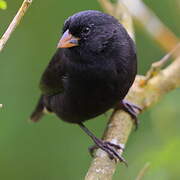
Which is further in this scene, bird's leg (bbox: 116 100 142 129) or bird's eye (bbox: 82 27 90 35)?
bird's leg (bbox: 116 100 142 129)

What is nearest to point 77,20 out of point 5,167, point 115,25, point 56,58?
point 115,25

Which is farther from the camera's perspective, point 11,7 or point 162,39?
point 11,7

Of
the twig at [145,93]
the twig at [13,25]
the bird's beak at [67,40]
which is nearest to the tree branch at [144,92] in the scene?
the twig at [145,93]

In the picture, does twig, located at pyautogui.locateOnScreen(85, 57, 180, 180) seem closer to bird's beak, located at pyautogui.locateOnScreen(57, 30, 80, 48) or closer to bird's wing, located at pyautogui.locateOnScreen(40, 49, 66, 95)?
bird's wing, located at pyautogui.locateOnScreen(40, 49, 66, 95)

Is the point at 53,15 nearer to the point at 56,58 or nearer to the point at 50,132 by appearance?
the point at 50,132

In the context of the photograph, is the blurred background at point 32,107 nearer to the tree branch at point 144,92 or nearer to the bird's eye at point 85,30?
the tree branch at point 144,92

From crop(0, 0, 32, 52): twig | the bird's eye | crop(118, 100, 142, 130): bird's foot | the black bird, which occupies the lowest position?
crop(118, 100, 142, 130): bird's foot

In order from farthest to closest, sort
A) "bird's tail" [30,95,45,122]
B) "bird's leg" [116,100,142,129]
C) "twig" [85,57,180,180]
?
"bird's tail" [30,95,45,122], "bird's leg" [116,100,142,129], "twig" [85,57,180,180]

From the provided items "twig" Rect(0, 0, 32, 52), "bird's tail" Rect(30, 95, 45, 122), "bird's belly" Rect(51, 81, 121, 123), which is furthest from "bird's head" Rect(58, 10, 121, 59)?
"bird's tail" Rect(30, 95, 45, 122)
